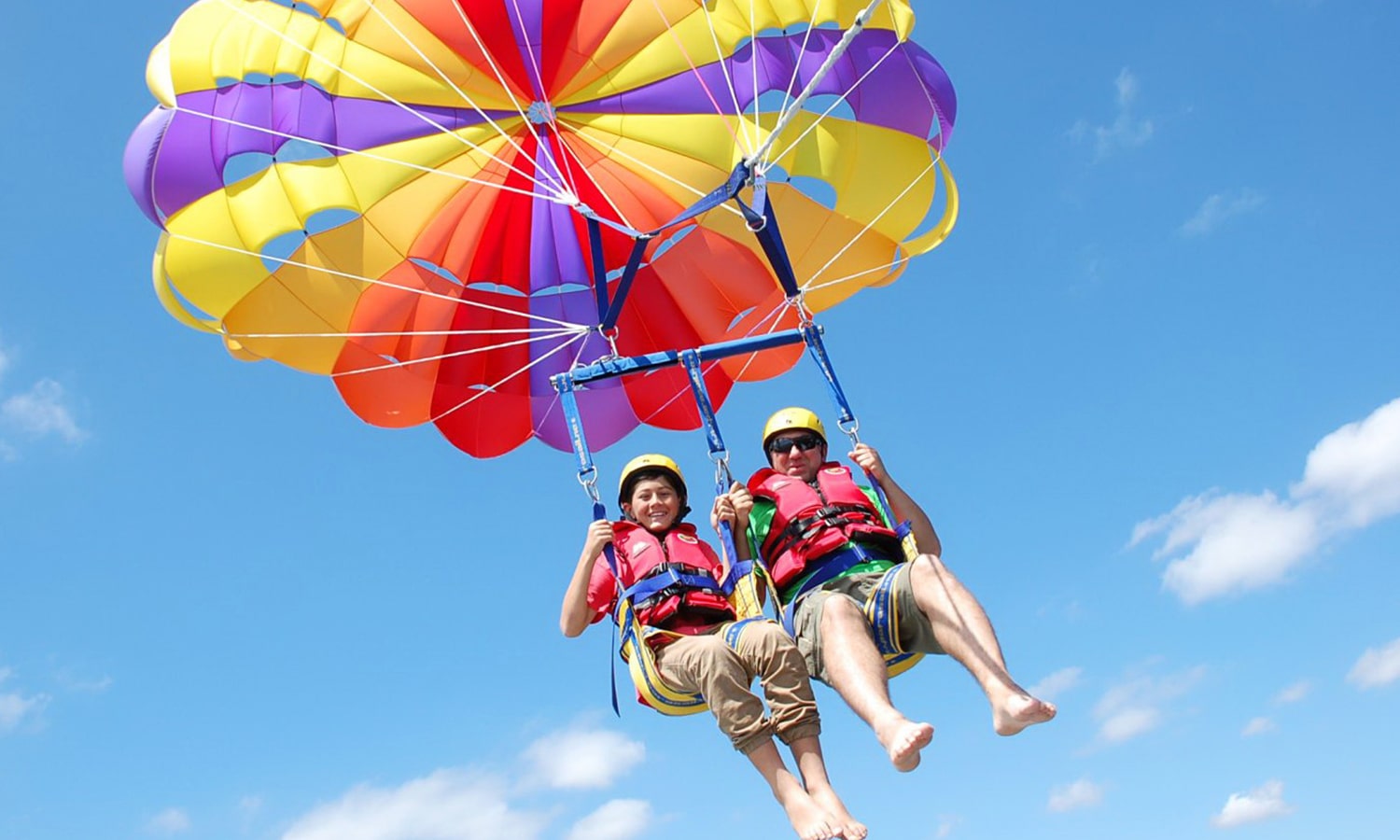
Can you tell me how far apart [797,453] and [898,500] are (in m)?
0.70

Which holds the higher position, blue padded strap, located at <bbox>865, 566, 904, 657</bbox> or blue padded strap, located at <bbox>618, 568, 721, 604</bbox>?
blue padded strap, located at <bbox>618, 568, 721, 604</bbox>

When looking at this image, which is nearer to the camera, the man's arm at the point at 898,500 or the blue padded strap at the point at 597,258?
the man's arm at the point at 898,500

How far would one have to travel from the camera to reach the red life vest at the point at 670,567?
498cm

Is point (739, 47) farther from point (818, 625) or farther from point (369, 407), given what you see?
point (818, 625)

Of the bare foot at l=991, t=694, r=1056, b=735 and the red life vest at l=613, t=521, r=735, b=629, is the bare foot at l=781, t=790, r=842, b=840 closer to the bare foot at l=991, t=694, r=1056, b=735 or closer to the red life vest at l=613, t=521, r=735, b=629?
the bare foot at l=991, t=694, r=1056, b=735

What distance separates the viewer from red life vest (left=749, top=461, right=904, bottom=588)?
5027 millimetres

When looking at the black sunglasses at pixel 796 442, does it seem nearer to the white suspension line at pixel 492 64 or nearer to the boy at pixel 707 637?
the boy at pixel 707 637

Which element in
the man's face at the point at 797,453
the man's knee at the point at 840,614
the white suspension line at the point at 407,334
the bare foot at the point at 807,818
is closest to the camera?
the bare foot at the point at 807,818

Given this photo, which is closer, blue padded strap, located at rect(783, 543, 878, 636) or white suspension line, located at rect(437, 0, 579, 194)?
blue padded strap, located at rect(783, 543, 878, 636)

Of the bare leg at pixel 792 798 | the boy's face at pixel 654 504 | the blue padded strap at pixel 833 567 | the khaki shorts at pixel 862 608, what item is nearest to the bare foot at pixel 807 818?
the bare leg at pixel 792 798

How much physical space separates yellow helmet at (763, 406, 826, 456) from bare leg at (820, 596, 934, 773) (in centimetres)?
115

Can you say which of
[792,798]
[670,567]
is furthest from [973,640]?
[670,567]

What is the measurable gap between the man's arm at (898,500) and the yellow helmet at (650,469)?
92cm

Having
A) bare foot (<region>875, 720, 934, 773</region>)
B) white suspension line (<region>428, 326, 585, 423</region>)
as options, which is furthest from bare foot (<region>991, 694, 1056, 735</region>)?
white suspension line (<region>428, 326, 585, 423</region>)
